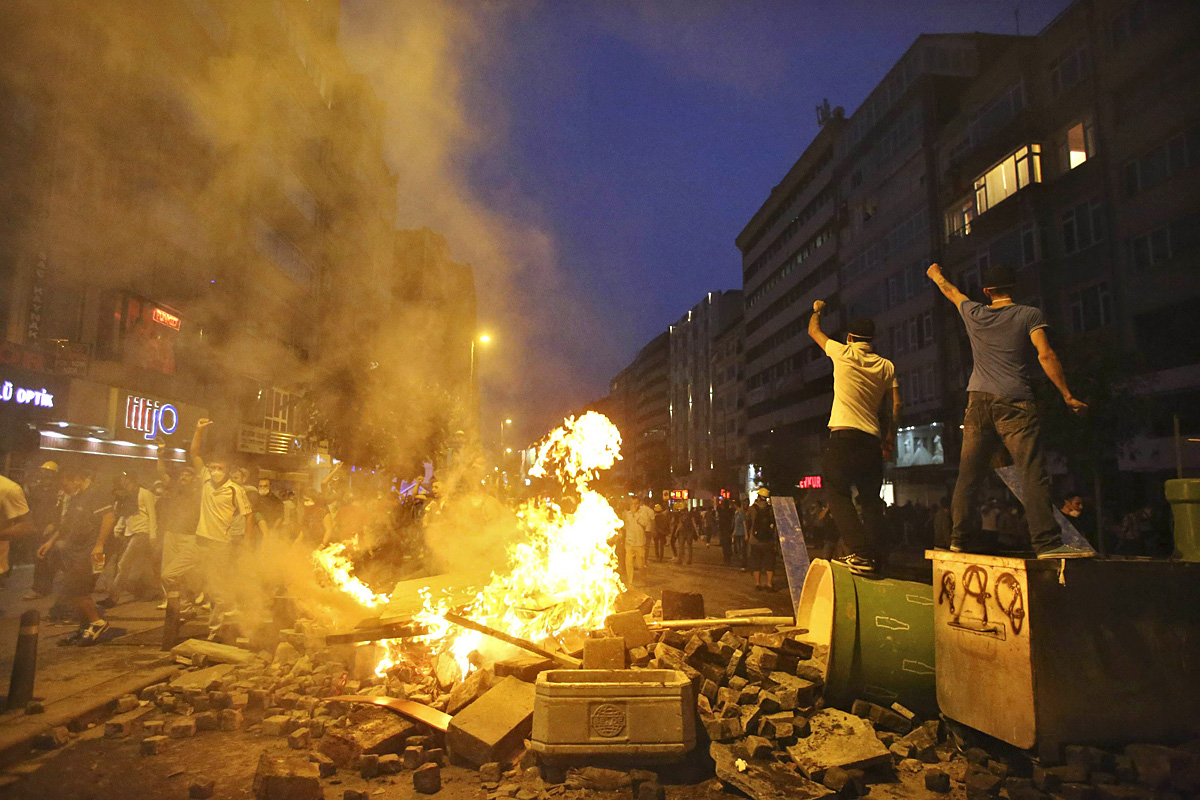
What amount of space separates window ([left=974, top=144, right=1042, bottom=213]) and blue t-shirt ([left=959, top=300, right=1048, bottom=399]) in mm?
24940

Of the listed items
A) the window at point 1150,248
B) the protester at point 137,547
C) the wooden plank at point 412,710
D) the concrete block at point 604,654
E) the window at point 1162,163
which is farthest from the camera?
the window at point 1150,248

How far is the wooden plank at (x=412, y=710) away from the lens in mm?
4770

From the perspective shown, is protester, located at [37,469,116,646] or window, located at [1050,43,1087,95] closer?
protester, located at [37,469,116,646]

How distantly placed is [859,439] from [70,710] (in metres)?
6.15

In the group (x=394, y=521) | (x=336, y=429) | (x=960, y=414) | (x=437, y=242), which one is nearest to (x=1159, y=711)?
(x=394, y=521)

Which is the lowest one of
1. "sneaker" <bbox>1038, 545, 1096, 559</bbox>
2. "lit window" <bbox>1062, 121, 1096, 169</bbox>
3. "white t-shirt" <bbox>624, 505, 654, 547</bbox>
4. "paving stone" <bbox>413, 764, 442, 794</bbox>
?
"paving stone" <bbox>413, 764, 442, 794</bbox>

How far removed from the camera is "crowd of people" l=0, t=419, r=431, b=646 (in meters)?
7.82

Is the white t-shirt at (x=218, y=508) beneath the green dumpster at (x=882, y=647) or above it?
above

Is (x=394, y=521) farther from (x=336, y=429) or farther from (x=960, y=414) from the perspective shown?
(x=960, y=414)

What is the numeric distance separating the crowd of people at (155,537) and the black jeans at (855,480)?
6.29 meters

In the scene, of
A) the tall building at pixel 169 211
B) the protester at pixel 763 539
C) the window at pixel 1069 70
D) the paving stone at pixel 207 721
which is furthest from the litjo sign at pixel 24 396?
the window at pixel 1069 70

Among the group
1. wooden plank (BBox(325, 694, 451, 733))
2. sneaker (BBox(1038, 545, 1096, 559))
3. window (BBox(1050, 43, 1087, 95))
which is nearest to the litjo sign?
wooden plank (BBox(325, 694, 451, 733))

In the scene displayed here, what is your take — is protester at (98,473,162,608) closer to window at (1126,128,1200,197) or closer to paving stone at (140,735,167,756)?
paving stone at (140,735,167,756)

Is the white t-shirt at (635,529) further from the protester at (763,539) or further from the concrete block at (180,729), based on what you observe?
the concrete block at (180,729)
